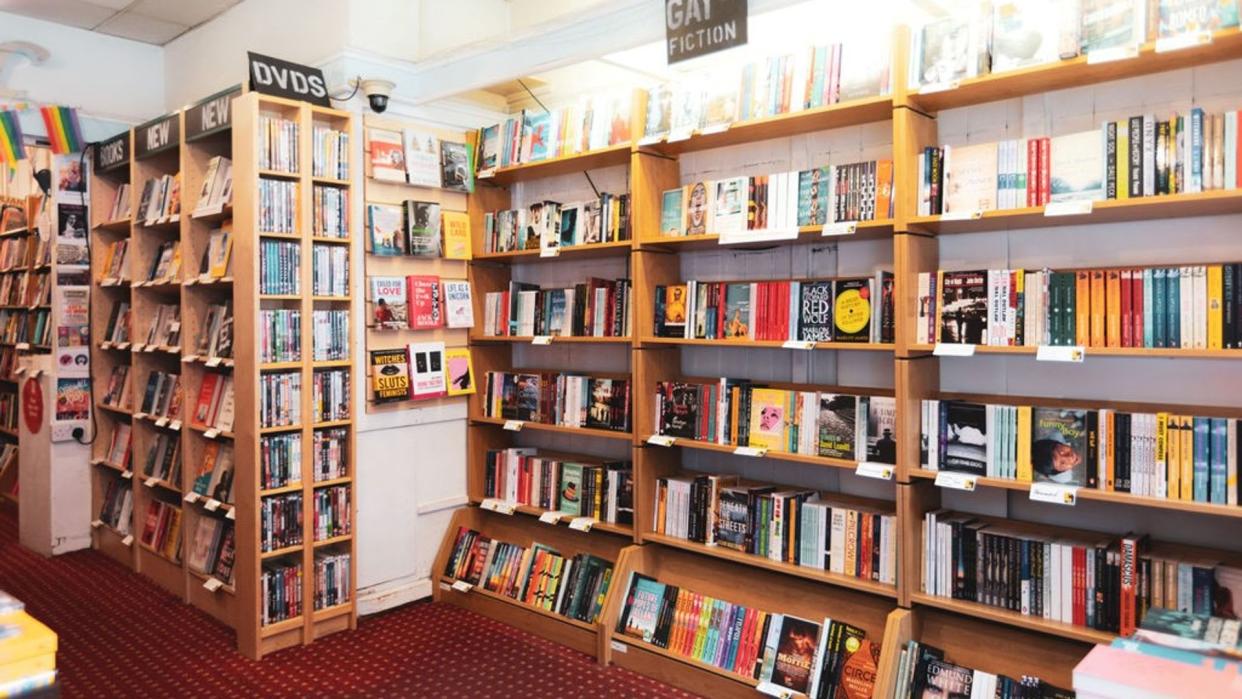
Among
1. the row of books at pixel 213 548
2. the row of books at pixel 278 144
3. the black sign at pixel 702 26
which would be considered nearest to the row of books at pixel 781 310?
the black sign at pixel 702 26

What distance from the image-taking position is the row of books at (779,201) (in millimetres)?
3000

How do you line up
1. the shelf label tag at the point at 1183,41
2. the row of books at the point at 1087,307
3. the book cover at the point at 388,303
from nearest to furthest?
1. the shelf label tag at the point at 1183,41
2. the row of books at the point at 1087,307
3. the book cover at the point at 388,303

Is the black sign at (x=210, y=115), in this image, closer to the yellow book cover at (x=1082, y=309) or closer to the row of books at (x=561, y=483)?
the row of books at (x=561, y=483)

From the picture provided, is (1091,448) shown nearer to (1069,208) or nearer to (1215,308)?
(1215,308)

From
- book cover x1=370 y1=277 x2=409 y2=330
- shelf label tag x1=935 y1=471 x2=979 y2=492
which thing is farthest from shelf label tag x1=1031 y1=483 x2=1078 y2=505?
book cover x1=370 y1=277 x2=409 y2=330

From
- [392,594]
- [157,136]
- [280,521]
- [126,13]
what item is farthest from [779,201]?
[126,13]

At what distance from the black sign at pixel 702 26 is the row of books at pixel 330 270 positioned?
177 cm

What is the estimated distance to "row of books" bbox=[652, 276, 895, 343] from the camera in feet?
9.84

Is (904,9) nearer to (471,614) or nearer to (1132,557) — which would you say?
(1132,557)

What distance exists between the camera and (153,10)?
4.93 metres

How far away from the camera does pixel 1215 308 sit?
92.9 inches

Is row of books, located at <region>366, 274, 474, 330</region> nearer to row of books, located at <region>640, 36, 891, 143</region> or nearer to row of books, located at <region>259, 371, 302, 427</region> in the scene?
row of books, located at <region>259, 371, 302, 427</region>

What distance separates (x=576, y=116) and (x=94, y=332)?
341cm

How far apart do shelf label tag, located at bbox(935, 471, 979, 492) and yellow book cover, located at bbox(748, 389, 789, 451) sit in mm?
617
